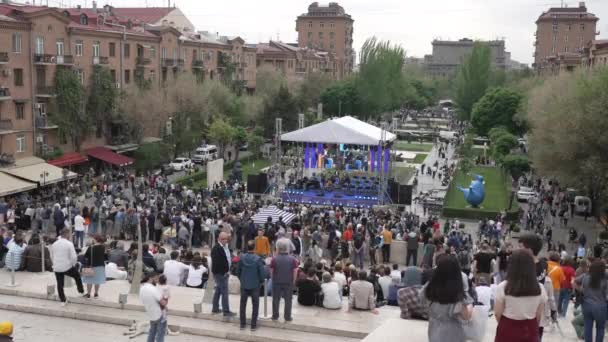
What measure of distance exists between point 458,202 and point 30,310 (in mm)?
27233

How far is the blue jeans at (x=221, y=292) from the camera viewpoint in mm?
10852

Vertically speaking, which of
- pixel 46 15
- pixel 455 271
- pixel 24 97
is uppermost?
pixel 46 15

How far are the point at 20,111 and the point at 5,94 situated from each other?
175cm

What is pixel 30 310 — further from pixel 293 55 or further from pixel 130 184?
pixel 293 55

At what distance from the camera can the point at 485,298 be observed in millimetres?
10453

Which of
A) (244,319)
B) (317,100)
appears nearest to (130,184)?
(244,319)

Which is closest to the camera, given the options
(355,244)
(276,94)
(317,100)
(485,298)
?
(485,298)

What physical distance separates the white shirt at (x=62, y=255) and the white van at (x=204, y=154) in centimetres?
3504

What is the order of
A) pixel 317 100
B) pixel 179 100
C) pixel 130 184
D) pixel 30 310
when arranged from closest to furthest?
pixel 30 310
pixel 130 184
pixel 179 100
pixel 317 100

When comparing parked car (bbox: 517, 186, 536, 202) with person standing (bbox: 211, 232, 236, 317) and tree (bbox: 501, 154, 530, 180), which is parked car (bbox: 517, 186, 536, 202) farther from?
person standing (bbox: 211, 232, 236, 317)

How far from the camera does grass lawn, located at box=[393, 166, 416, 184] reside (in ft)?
139

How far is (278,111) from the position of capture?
53.6 m

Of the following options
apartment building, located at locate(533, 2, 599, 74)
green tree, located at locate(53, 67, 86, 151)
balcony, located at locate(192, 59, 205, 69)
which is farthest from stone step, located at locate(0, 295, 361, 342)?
apartment building, located at locate(533, 2, 599, 74)

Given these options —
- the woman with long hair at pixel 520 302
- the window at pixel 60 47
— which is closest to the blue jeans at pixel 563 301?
the woman with long hair at pixel 520 302
